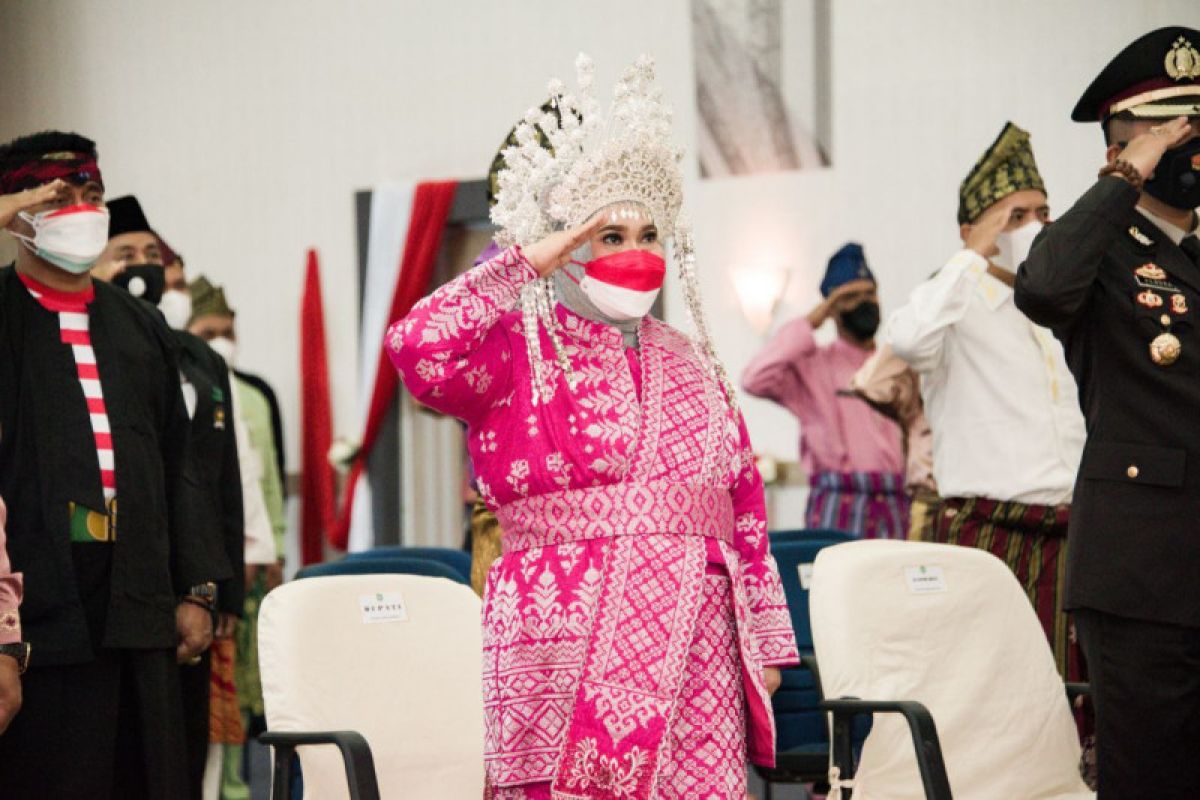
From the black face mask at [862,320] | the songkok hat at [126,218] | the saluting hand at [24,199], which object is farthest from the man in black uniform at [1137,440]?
the black face mask at [862,320]

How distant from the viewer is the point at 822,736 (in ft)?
14.0

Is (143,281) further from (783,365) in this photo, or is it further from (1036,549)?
(783,365)

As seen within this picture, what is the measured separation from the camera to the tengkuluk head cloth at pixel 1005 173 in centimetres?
419

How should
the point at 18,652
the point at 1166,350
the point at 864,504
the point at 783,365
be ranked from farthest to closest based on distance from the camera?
the point at 783,365, the point at 864,504, the point at 1166,350, the point at 18,652

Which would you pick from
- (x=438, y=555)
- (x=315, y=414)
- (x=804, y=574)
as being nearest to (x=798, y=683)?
(x=804, y=574)

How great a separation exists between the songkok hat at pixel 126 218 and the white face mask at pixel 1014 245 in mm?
2364

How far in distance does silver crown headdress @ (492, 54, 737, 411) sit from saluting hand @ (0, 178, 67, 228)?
3.39ft

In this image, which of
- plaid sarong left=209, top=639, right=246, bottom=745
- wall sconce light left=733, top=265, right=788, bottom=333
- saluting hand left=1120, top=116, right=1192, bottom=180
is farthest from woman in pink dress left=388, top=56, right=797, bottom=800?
wall sconce light left=733, top=265, right=788, bottom=333

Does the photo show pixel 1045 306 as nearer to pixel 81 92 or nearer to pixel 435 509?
pixel 435 509

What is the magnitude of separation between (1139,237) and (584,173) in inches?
40.2

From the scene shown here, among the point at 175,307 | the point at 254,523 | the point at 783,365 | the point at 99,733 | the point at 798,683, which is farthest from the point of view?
the point at 783,365

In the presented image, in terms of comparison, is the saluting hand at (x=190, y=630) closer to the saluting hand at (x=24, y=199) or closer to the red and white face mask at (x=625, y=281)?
the saluting hand at (x=24, y=199)

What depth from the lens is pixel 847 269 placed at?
6.46 m

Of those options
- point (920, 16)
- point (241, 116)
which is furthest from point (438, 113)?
point (920, 16)
